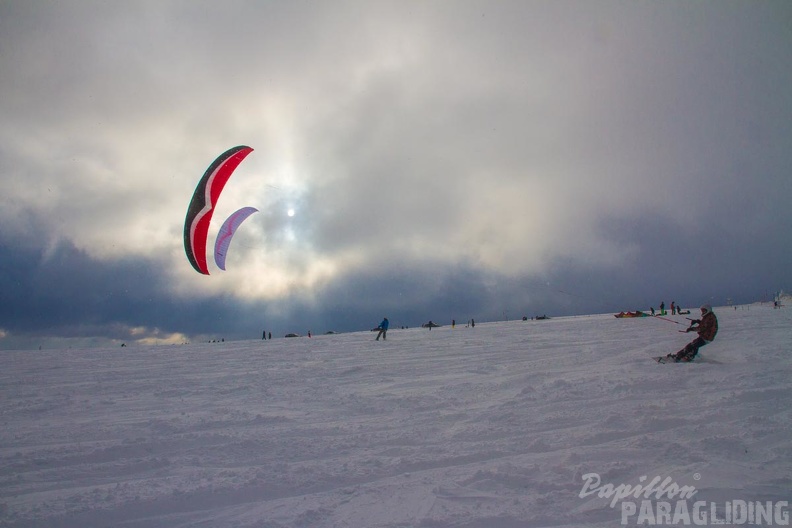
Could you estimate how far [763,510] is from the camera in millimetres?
3711

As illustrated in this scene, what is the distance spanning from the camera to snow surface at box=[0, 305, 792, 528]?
4027mm

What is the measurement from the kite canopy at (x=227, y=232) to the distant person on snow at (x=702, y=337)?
15474 mm

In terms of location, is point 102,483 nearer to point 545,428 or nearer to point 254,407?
point 254,407

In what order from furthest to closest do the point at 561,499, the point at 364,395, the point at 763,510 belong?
the point at 364,395 < the point at 561,499 < the point at 763,510

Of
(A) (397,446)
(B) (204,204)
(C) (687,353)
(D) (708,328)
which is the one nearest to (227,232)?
(B) (204,204)

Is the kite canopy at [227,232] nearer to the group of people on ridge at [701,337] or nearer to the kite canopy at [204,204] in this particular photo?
the kite canopy at [204,204]

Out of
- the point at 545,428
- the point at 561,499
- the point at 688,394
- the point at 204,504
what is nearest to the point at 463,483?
the point at 561,499

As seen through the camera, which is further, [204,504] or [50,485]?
[50,485]

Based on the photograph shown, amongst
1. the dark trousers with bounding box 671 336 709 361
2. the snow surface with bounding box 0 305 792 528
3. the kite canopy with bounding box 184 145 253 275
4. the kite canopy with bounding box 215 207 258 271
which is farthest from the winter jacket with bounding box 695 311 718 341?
the kite canopy with bounding box 215 207 258 271

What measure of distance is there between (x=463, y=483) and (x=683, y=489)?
2.05 metres

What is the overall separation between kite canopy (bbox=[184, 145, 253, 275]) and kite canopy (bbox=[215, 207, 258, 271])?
5.11 feet

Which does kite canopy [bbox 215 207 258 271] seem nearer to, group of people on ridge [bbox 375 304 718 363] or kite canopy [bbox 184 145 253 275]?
kite canopy [bbox 184 145 253 275]

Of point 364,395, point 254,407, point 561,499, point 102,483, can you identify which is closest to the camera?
point 561,499

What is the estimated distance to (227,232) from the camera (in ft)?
63.1
